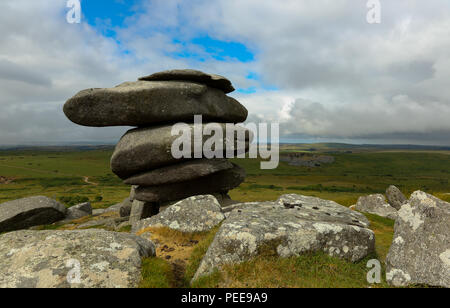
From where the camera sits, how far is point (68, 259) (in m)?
7.39

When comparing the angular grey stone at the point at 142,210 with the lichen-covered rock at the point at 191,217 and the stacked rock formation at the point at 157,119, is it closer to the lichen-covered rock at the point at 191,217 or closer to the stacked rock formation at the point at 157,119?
the stacked rock formation at the point at 157,119

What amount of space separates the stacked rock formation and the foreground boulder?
14.6 metres

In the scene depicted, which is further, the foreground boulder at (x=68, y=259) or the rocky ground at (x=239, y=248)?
the rocky ground at (x=239, y=248)

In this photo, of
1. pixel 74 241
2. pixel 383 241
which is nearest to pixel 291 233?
pixel 74 241

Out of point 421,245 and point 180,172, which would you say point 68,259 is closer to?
point 421,245

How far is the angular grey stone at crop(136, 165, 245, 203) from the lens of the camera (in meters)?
25.4

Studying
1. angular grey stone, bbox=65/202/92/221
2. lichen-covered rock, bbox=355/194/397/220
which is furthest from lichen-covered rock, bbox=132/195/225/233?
angular grey stone, bbox=65/202/92/221

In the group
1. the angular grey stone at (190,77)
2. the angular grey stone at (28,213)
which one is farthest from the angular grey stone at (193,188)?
the angular grey stone at (28,213)

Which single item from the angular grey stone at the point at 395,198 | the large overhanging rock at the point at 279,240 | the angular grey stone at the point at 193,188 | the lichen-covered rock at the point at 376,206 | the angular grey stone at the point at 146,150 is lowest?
the lichen-covered rock at the point at 376,206

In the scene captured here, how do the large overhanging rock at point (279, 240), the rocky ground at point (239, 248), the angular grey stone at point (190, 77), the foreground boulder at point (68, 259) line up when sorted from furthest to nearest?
the angular grey stone at point (190, 77) < the large overhanging rock at point (279, 240) < the rocky ground at point (239, 248) < the foreground boulder at point (68, 259)

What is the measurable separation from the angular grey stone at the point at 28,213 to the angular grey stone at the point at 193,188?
54.6 ft

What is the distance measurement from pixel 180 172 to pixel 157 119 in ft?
18.3

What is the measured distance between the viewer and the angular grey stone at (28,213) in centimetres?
2998
